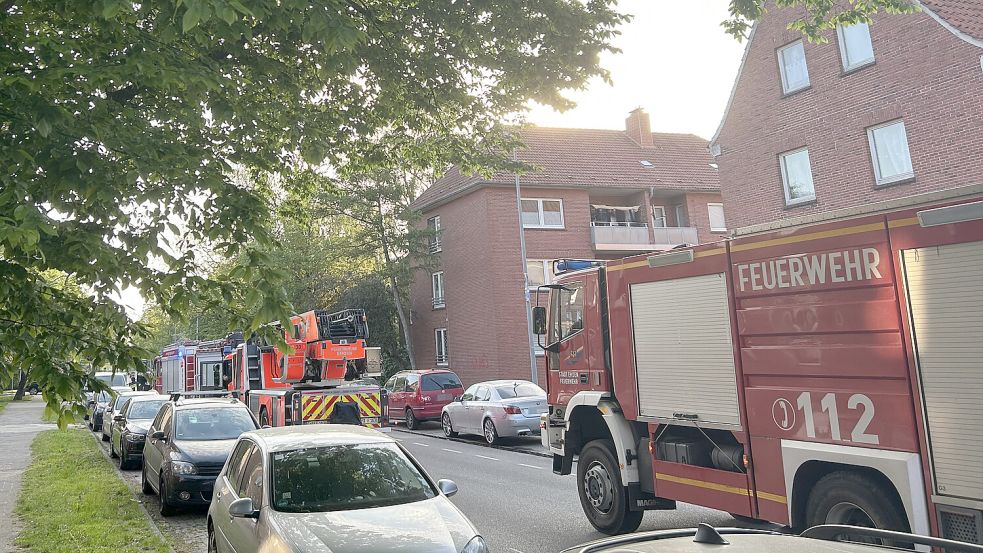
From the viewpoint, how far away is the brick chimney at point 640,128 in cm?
3722

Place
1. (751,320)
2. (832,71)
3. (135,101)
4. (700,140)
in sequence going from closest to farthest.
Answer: (751,320) < (135,101) < (832,71) < (700,140)

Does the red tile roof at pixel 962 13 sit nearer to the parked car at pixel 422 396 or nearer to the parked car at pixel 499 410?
the parked car at pixel 499 410

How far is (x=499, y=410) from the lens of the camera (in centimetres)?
1708

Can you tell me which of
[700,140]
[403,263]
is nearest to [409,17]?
[403,263]

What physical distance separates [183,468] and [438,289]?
25.4 meters

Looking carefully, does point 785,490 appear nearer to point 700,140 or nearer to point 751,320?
point 751,320

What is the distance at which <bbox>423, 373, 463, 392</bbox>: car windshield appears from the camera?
22.4 metres

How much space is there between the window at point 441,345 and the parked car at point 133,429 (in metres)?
17.1

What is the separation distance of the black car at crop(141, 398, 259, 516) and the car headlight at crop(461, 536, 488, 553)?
597 centimetres

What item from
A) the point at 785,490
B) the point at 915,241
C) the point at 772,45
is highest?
the point at 772,45

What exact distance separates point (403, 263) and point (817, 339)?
2861cm

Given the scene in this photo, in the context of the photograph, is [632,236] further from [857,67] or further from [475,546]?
[475,546]

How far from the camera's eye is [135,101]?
729 cm

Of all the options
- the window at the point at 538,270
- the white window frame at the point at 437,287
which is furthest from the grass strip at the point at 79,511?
the white window frame at the point at 437,287
